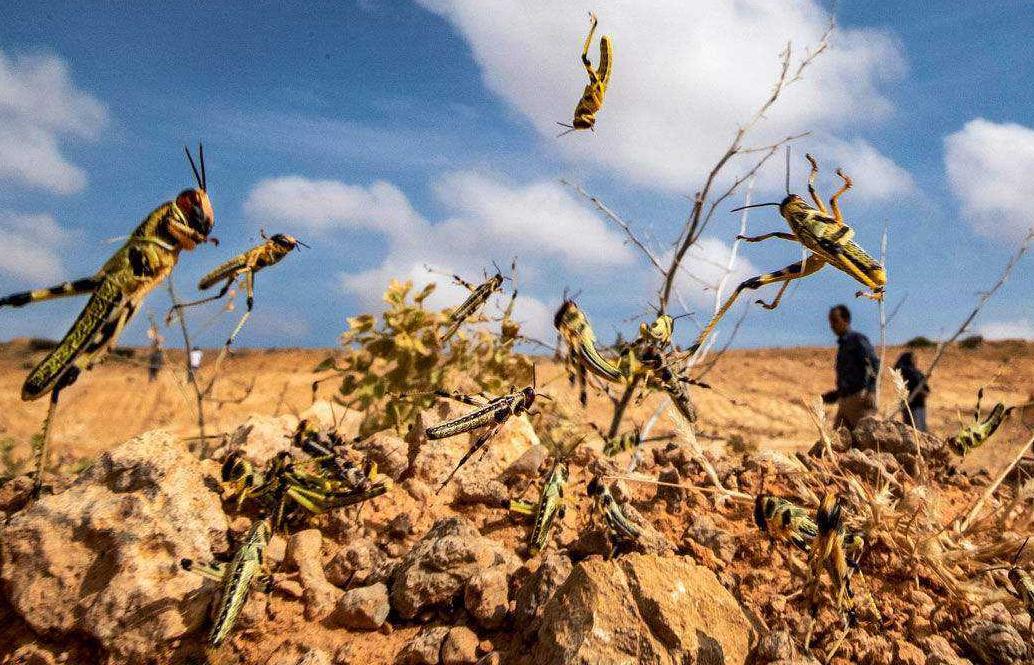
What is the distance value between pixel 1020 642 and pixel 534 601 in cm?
205

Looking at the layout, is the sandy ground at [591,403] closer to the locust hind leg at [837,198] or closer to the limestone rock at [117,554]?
the limestone rock at [117,554]

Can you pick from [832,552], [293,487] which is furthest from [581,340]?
[293,487]

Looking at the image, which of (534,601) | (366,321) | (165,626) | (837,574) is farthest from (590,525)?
(366,321)

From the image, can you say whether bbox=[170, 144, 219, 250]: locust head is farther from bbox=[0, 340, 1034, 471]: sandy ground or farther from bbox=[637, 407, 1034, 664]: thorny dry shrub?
bbox=[0, 340, 1034, 471]: sandy ground

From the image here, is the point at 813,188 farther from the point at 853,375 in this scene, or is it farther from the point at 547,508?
the point at 853,375

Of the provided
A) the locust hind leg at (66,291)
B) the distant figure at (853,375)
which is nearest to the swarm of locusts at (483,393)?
the locust hind leg at (66,291)

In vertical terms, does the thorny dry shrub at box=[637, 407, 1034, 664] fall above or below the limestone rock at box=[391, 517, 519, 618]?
above

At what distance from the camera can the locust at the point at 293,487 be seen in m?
3.12

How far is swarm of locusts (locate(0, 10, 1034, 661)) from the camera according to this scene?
75.1 inches

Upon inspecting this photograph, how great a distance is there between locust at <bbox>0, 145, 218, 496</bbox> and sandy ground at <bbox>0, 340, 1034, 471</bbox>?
9.02 meters

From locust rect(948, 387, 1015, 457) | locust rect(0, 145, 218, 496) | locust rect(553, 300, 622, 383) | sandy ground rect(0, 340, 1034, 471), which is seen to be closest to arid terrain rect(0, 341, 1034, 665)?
locust rect(0, 145, 218, 496)

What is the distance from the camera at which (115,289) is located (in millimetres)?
2018

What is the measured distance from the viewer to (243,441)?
14.7 ft

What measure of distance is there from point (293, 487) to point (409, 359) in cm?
307
